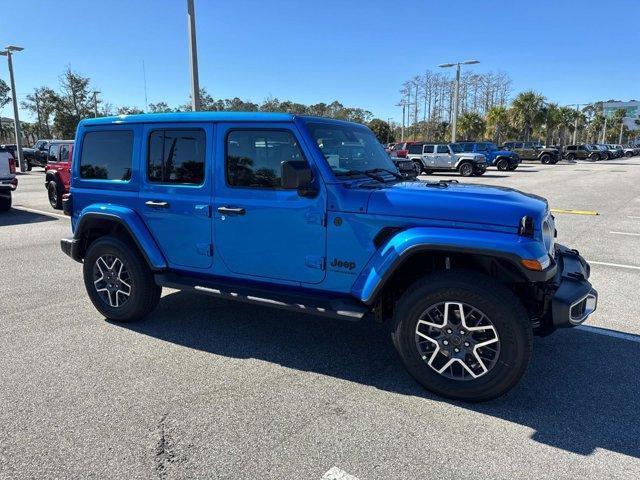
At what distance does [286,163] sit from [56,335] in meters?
2.78

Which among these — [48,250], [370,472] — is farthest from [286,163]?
[48,250]

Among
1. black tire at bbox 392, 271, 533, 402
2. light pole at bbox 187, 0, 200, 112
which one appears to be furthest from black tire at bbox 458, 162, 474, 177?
black tire at bbox 392, 271, 533, 402

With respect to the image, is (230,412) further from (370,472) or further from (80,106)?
(80,106)

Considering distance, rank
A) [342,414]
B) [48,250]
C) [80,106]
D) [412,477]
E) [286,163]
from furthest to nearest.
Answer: [80,106] → [48,250] → [286,163] → [342,414] → [412,477]

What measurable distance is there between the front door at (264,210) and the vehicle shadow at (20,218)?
9.04m

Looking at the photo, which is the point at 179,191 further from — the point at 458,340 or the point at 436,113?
the point at 436,113

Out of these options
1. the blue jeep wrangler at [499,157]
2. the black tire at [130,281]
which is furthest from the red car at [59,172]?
the blue jeep wrangler at [499,157]

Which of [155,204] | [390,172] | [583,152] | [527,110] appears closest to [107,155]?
[155,204]

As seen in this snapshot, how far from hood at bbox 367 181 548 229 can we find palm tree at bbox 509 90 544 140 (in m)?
60.4

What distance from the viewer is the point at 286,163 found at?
3.35 metres

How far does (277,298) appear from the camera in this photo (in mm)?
3762

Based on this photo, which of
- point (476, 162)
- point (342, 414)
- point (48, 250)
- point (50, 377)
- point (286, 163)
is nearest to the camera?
point (342, 414)

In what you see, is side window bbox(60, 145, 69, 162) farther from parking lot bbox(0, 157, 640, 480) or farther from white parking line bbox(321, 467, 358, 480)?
white parking line bbox(321, 467, 358, 480)

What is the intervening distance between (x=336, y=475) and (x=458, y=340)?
1.23 m
